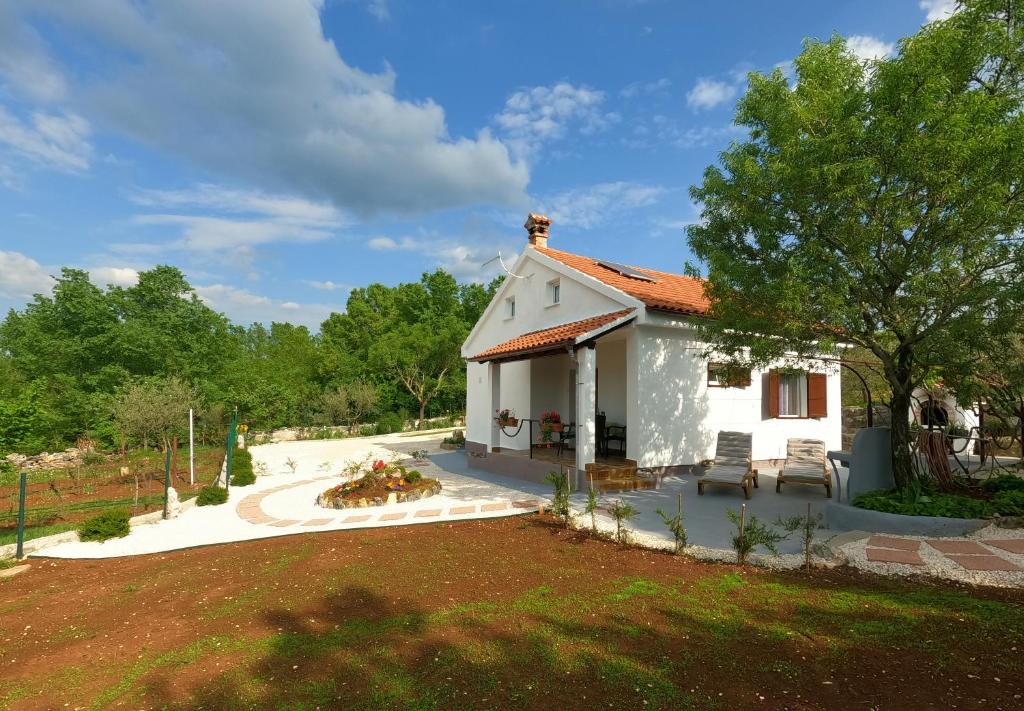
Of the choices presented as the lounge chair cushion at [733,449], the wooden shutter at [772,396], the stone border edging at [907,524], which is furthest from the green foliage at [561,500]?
the wooden shutter at [772,396]

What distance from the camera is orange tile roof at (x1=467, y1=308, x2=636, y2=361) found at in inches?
395

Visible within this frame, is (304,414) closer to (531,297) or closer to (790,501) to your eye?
(531,297)

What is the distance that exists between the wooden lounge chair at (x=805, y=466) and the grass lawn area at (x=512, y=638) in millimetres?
4658

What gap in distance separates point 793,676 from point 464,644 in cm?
213

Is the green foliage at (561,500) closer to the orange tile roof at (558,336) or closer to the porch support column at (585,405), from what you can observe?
the porch support column at (585,405)

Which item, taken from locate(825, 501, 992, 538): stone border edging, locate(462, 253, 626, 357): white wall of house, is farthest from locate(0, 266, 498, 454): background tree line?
locate(825, 501, 992, 538): stone border edging

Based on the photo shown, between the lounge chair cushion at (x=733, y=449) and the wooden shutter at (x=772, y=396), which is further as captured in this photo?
the wooden shutter at (x=772, y=396)

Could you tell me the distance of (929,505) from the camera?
6.29 m

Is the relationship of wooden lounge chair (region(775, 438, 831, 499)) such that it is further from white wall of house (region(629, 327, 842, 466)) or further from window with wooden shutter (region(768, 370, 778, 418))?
window with wooden shutter (region(768, 370, 778, 418))

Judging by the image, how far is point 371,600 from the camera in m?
4.68

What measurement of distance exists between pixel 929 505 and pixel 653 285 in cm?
778

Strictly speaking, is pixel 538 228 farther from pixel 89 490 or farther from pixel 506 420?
pixel 89 490

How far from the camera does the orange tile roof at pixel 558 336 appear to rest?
1004cm

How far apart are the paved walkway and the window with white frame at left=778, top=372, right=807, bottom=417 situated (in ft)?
21.4
